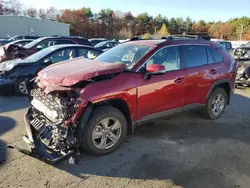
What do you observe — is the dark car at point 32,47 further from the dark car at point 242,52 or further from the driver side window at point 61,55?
the dark car at point 242,52

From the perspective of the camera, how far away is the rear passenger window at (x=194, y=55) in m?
4.61

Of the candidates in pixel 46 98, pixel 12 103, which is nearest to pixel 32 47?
pixel 12 103

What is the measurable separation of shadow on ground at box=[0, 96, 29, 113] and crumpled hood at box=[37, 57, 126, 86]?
8.16 feet

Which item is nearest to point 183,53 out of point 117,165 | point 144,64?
point 144,64

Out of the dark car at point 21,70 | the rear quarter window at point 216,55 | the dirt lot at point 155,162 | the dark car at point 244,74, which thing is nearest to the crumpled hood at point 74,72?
the dirt lot at point 155,162

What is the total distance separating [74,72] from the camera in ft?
11.7

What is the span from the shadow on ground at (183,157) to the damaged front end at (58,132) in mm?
305

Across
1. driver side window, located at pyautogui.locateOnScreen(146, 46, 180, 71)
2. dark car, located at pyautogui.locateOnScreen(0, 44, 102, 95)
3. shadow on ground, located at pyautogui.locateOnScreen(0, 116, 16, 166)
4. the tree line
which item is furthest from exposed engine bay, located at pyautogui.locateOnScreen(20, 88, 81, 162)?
the tree line

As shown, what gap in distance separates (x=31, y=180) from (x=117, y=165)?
121 centimetres

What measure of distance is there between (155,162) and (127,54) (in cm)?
200

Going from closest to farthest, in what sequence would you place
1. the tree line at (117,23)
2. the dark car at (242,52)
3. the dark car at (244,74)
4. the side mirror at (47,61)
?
the side mirror at (47,61) → the dark car at (244,74) → the dark car at (242,52) → the tree line at (117,23)

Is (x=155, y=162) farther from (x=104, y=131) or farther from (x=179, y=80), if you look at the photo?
(x=179, y=80)

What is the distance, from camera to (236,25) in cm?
6281

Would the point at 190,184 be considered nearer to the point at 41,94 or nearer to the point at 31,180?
the point at 31,180
